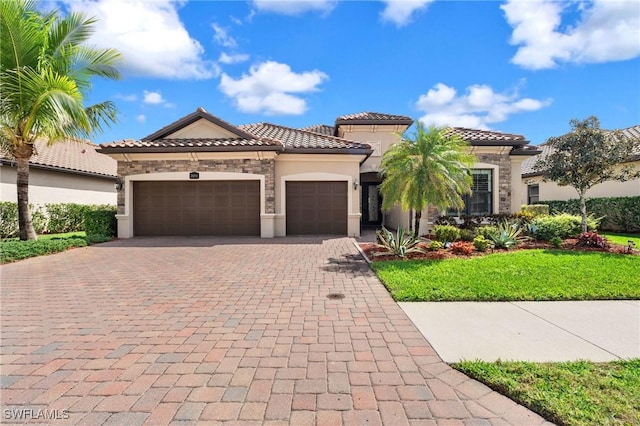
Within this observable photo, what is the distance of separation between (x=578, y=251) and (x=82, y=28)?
59.5ft

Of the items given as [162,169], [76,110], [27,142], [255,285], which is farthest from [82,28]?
[255,285]

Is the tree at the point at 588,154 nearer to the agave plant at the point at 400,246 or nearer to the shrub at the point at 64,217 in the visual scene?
the agave plant at the point at 400,246

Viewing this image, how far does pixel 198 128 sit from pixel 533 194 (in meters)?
22.1

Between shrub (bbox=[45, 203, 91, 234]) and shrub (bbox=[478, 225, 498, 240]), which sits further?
shrub (bbox=[45, 203, 91, 234])

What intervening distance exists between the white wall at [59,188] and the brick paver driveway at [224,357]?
12005 mm

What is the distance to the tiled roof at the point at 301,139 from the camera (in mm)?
13828

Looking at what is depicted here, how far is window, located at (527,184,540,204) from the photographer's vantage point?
69.1 ft

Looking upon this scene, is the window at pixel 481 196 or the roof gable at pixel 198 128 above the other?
the roof gable at pixel 198 128

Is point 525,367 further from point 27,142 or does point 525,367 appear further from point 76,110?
point 27,142

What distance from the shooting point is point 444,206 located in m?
9.52

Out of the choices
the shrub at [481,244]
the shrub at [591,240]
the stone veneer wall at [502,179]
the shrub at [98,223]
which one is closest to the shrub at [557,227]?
the shrub at [591,240]

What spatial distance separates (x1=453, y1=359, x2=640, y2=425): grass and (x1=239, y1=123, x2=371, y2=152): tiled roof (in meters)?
11.3

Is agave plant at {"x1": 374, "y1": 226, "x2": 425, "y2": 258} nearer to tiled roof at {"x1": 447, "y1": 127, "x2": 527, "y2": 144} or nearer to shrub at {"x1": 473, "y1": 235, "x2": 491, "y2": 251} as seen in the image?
shrub at {"x1": 473, "y1": 235, "x2": 491, "y2": 251}

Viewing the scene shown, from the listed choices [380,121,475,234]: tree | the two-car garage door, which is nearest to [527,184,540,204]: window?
[380,121,475,234]: tree
